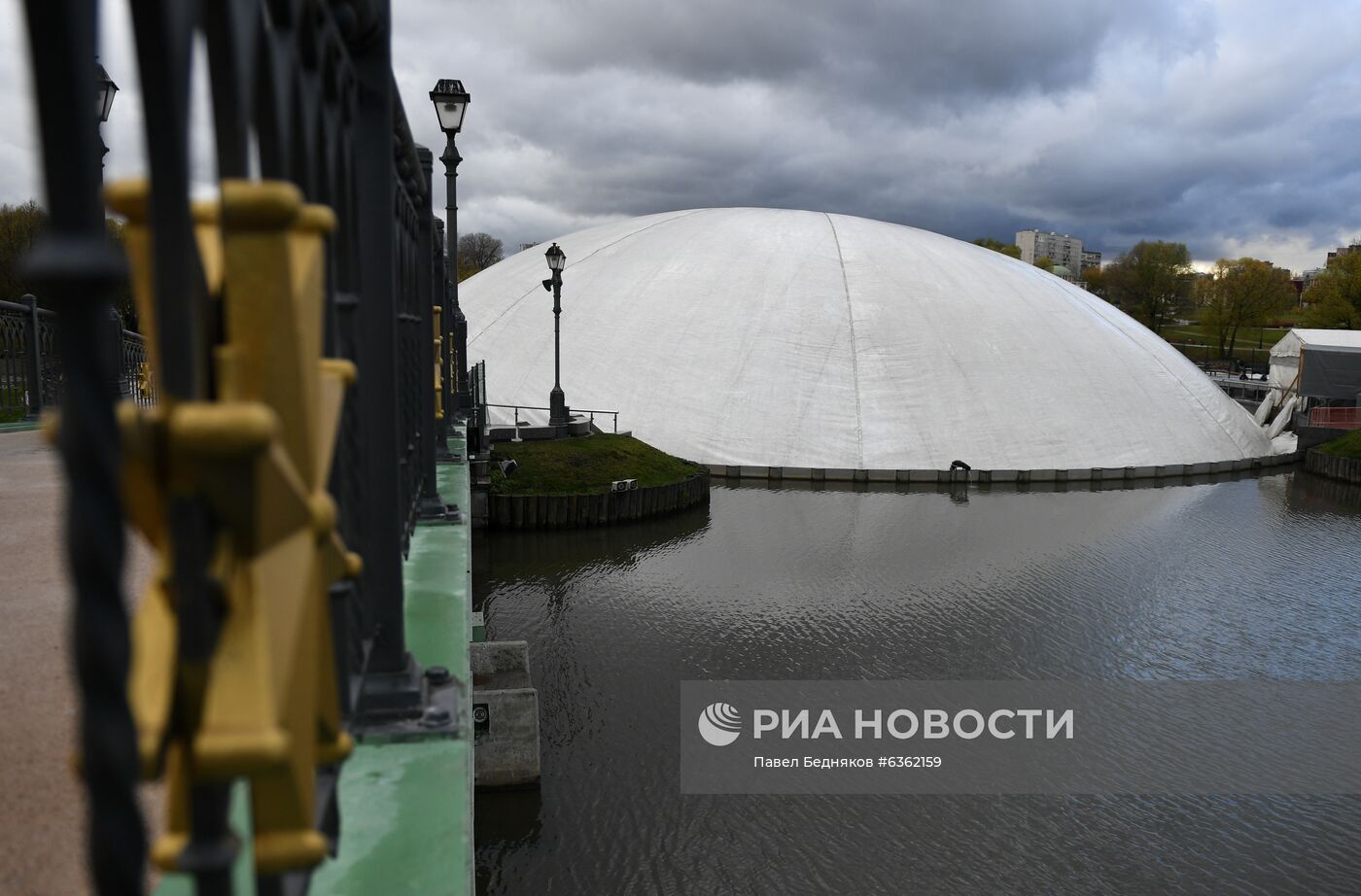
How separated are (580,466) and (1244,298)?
2373 inches

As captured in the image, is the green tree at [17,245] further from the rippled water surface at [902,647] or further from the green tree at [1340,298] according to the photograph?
the green tree at [1340,298]

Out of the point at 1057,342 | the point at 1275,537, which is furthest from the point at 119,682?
the point at 1057,342

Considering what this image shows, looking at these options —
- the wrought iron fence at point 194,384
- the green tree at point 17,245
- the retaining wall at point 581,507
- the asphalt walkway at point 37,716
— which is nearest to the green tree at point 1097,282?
the retaining wall at point 581,507

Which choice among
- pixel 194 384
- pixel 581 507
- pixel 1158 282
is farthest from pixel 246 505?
pixel 1158 282

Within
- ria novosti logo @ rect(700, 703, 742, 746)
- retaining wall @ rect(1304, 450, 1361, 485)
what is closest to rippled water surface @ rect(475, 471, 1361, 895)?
ria novosti logo @ rect(700, 703, 742, 746)

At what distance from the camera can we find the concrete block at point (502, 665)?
9.51 meters

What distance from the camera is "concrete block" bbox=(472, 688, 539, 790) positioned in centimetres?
844

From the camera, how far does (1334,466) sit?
29.4 m

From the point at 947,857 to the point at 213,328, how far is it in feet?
26.7

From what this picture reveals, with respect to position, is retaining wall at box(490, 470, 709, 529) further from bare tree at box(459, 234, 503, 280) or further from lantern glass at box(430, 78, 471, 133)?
bare tree at box(459, 234, 503, 280)

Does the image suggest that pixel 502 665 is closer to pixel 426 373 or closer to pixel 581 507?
pixel 426 373

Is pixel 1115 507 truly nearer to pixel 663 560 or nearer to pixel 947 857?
pixel 663 560

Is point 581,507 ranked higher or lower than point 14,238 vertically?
lower

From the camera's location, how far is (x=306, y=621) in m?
1.16
